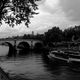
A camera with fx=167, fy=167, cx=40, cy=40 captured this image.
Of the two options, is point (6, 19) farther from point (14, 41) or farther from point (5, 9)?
point (14, 41)

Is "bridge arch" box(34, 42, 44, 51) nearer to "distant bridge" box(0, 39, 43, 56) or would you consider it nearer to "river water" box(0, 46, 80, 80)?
"distant bridge" box(0, 39, 43, 56)

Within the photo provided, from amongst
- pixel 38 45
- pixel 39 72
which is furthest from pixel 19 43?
pixel 39 72

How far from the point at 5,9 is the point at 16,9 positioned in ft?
3.96

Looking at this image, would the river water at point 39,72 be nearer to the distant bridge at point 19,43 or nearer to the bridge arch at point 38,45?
the distant bridge at point 19,43

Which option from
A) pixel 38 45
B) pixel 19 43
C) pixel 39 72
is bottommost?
pixel 39 72

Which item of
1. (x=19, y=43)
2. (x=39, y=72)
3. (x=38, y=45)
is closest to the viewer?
(x=39, y=72)

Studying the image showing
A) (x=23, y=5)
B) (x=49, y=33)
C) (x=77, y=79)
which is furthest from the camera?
(x=49, y=33)

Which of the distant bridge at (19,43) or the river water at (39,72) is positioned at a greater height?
the distant bridge at (19,43)

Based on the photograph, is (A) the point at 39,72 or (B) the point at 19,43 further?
(B) the point at 19,43

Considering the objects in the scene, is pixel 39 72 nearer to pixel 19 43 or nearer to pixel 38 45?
pixel 19 43

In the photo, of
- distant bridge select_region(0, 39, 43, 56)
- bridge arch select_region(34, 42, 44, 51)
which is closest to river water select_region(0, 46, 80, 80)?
distant bridge select_region(0, 39, 43, 56)

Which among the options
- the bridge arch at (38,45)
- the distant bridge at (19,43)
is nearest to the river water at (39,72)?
the distant bridge at (19,43)

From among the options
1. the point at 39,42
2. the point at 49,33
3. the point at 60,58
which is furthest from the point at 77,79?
the point at 39,42

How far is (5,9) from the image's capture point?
59.0 feet
